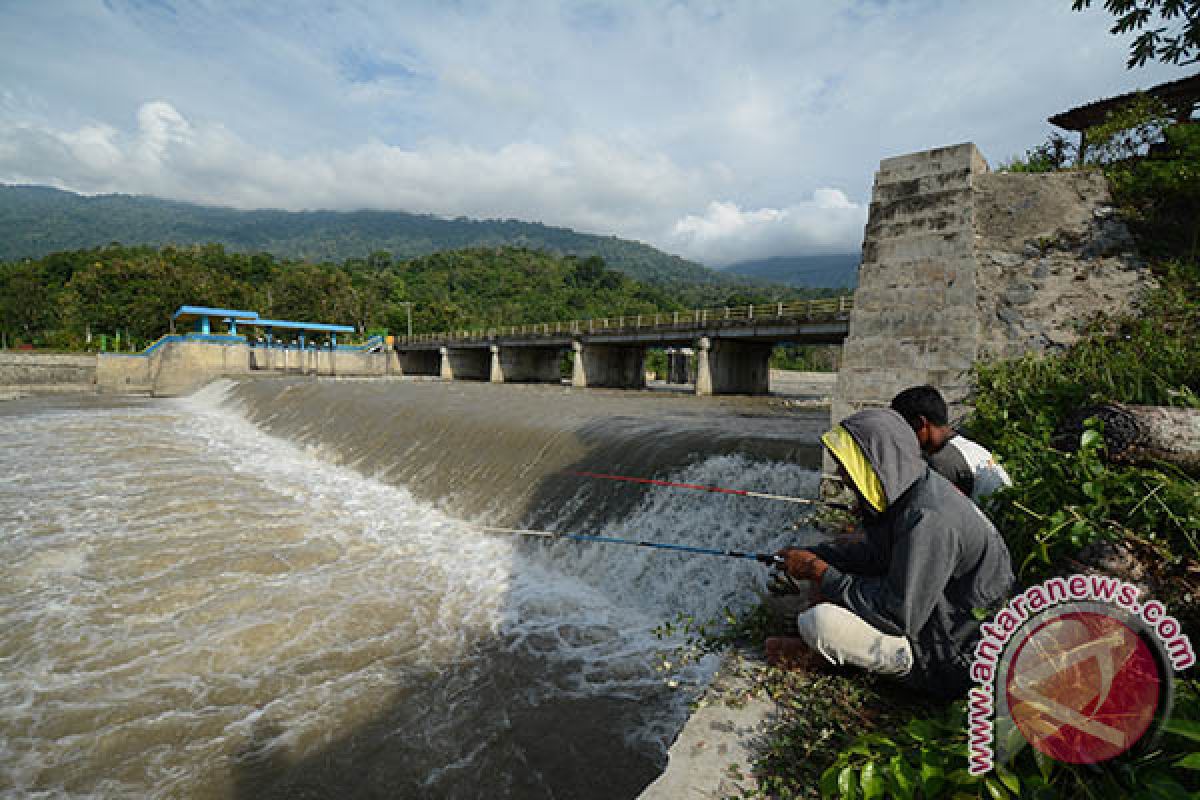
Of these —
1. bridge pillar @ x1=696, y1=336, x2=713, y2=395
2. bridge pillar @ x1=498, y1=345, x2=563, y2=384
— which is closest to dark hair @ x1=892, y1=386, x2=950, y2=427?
bridge pillar @ x1=696, y1=336, x2=713, y2=395

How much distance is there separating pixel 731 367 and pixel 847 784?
30.5 meters

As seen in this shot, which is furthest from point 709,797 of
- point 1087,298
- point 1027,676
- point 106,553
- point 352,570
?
point 106,553

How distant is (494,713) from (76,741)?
3009 mm

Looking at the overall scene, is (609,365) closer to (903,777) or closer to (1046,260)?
(1046,260)

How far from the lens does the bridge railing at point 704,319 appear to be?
24.1 meters

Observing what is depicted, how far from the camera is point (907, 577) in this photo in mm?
2439

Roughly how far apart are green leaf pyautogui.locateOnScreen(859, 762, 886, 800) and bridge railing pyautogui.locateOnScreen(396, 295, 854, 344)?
→ 17.1m

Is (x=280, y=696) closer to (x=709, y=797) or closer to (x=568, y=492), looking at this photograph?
(x=709, y=797)

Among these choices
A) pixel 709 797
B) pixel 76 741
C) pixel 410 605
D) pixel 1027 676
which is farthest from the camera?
pixel 410 605

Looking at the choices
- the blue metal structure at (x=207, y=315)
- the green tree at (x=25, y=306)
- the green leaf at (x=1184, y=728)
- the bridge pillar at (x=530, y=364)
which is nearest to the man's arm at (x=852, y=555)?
the green leaf at (x=1184, y=728)

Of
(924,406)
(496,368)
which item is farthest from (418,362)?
(924,406)

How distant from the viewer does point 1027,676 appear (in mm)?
1855

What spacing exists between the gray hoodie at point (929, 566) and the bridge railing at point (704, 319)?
1600 cm

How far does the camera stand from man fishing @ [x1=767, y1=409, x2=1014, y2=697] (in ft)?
7.95
